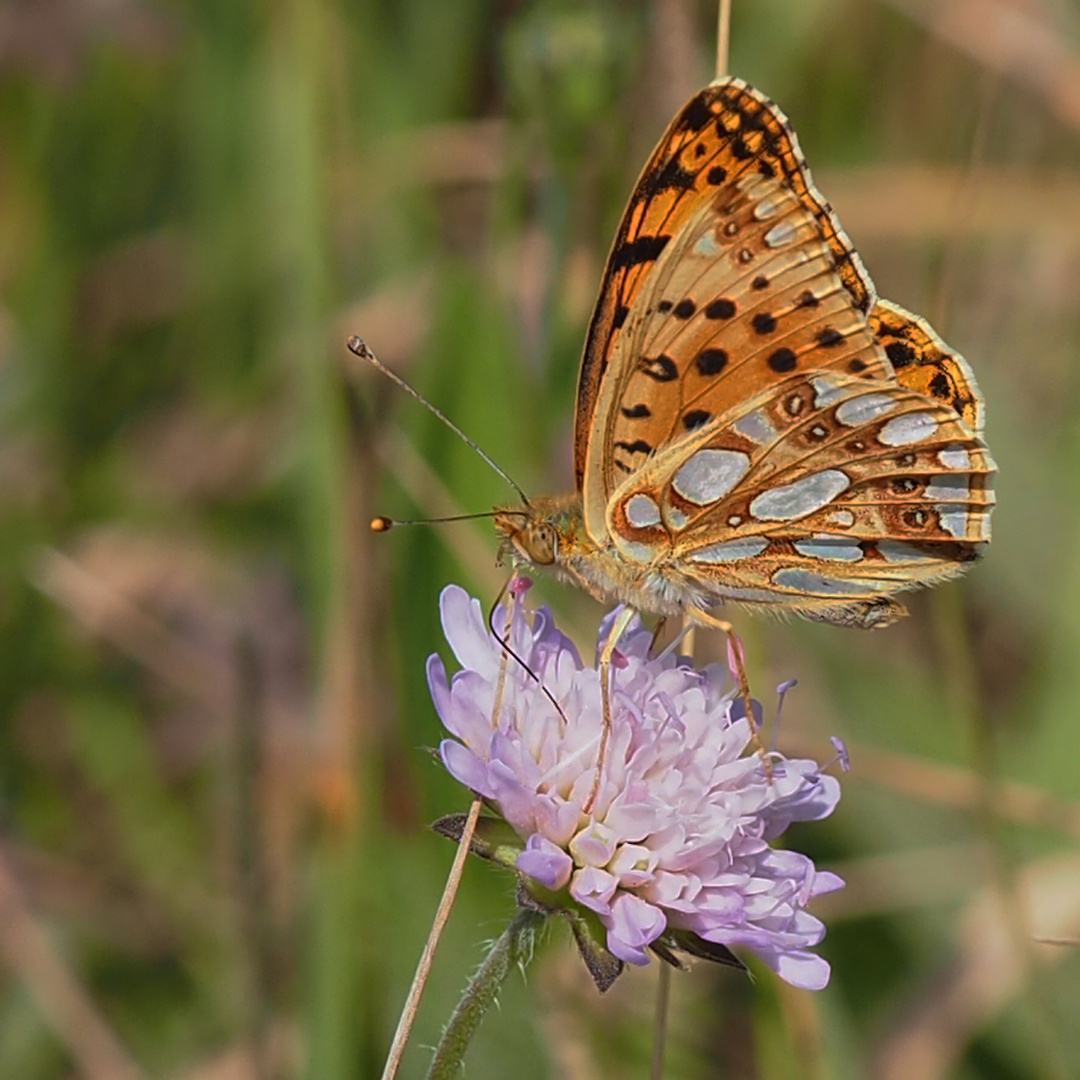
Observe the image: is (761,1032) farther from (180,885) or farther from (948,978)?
(180,885)

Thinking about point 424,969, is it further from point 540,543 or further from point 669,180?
point 669,180

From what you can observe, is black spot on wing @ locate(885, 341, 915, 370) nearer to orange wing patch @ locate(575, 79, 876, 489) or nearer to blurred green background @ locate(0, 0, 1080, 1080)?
orange wing patch @ locate(575, 79, 876, 489)

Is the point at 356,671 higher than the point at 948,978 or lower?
higher

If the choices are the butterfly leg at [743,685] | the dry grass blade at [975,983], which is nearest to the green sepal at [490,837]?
the butterfly leg at [743,685]

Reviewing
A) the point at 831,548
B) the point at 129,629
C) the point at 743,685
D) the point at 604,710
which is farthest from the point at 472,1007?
the point at 129,629

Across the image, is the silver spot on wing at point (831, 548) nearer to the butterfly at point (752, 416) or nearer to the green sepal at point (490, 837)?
the butterfly at point (752, 416)

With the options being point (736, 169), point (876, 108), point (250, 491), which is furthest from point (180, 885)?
point (876, 108)
